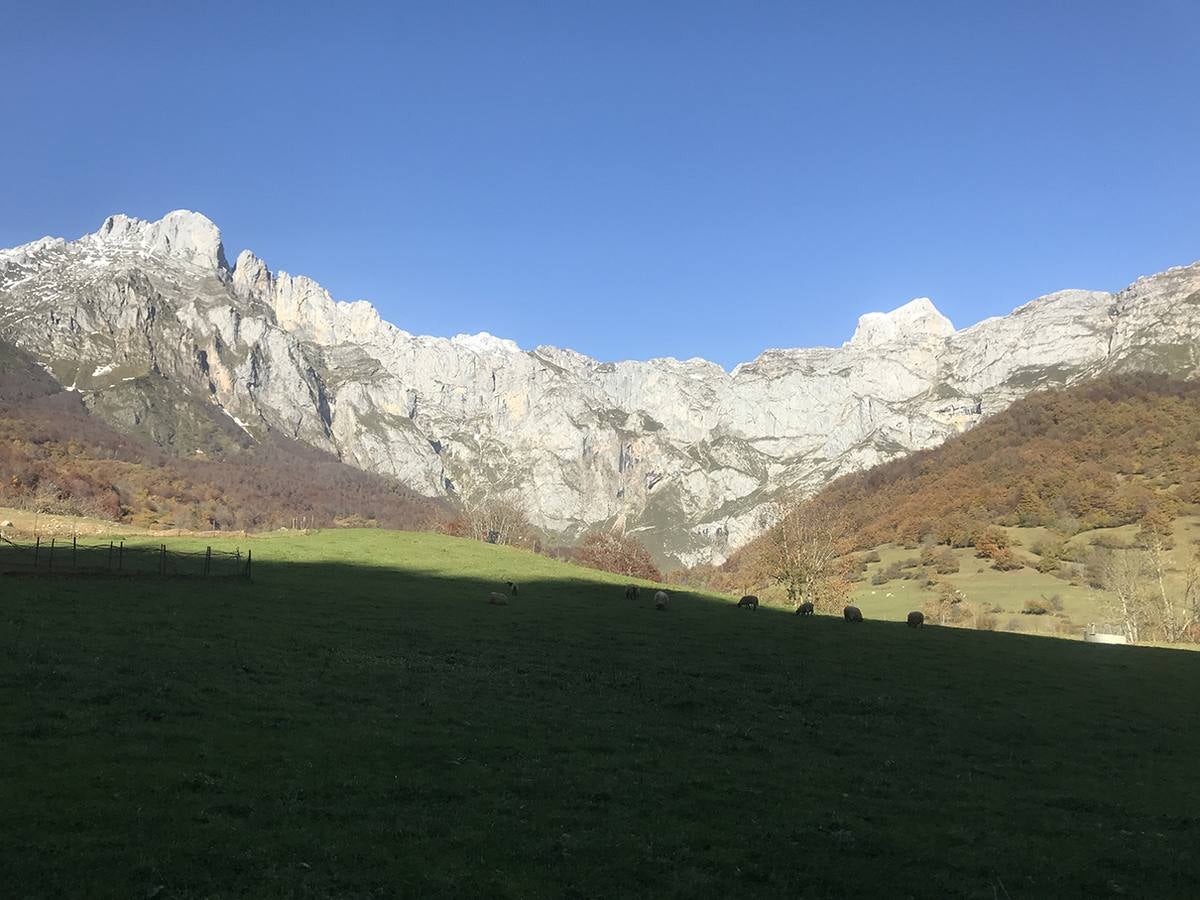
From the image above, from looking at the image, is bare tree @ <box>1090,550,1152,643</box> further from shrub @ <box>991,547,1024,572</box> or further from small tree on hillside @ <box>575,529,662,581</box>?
small tree on hillside @ <box>575,529,662,581</box>

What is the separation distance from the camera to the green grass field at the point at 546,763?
46.6 feet

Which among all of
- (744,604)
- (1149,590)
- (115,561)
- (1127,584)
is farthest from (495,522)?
(1149,590)

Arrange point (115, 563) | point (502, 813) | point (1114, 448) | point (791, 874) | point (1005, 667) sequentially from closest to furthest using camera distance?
point (791, 874)
point (502, 813)
point (1005, 667)
point (115, 563)
point (1114, 448)

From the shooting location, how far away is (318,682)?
1075 inches

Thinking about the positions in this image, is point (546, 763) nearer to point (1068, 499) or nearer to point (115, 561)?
point (115, 561)

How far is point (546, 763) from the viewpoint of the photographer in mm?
21016

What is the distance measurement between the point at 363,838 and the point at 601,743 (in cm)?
944

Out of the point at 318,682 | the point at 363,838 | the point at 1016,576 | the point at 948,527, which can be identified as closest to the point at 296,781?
the point at 363,838

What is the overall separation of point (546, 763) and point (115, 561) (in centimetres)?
4604

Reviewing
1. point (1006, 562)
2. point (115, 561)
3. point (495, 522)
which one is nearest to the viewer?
point (115, 561)

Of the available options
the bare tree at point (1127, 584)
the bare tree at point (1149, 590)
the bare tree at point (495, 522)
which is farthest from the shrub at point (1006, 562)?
the bare tree at point (495, 522)

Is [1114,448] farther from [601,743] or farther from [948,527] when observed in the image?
[601,743]

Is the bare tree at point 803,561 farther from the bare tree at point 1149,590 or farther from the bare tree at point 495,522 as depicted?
the bare tree at point 495,522

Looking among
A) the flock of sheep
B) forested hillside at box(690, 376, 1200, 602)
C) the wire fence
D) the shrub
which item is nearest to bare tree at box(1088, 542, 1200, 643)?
forested hillside at box(690, 376, 1200, 602)
